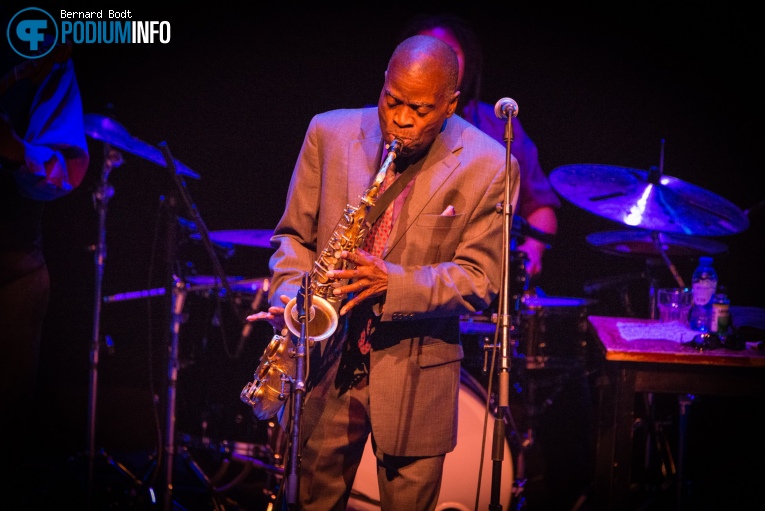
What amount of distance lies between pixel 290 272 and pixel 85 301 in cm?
322

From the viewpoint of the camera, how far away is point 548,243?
164 inches

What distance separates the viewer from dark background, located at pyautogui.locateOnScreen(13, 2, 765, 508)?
4.82 m

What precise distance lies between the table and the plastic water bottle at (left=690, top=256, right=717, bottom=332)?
0.39 m

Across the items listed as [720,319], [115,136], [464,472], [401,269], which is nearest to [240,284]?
[115,136]

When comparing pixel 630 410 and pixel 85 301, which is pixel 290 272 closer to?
pixel 630 410

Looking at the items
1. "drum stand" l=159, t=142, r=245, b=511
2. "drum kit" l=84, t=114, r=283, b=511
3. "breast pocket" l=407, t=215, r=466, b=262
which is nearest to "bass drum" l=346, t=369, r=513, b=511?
"drum kit" l=84, t=114, r=283, b=511

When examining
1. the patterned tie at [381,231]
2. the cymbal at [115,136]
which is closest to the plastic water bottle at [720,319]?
the patterned tie at [381,231]

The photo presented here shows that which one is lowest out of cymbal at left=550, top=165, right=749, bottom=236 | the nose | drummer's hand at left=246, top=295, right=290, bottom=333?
drummer's hand at left=246, top=295, right=290, bottom=333

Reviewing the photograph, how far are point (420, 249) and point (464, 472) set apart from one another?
73.3 inches

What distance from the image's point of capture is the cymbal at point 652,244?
4047mm

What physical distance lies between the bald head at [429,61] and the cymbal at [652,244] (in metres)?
1.90

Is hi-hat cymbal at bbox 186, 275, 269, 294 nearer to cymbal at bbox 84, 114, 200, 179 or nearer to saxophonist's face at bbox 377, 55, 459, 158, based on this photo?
cymbal at bbox 84, 114, 200, 179

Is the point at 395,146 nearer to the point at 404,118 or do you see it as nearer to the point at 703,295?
the point at 404,118

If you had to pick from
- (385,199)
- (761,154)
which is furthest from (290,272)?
(761,154)
